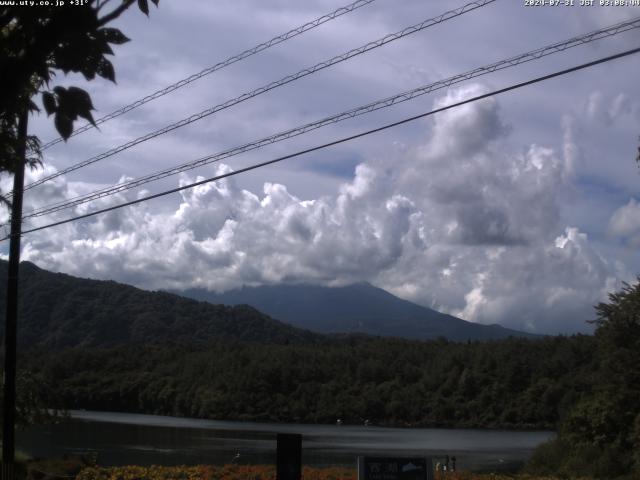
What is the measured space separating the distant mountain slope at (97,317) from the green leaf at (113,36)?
144 metres

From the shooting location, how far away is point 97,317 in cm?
17825

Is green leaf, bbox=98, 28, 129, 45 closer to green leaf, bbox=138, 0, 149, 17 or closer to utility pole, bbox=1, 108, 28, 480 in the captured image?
green leaf, bbox=138, 0, 149, 17

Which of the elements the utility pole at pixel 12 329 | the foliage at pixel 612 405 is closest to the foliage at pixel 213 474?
the utility pole at pixel 12 329

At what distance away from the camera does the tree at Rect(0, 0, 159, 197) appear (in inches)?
169

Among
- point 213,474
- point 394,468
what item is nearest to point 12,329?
point 213,474

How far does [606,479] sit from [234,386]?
269 feet

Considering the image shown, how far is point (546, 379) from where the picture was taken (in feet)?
282

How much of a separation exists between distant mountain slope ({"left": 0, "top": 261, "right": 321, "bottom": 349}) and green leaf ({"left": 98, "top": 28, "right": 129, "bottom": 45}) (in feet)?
474

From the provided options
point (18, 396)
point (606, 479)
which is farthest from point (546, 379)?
point (18, 396)

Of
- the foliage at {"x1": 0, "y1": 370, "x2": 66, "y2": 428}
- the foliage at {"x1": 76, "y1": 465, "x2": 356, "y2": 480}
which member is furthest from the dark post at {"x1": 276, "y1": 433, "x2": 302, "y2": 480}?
the foliage at {"x1": 0, "y1": 370, "x2": 66, "y2": 428}

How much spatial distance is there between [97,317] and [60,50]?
592 ft

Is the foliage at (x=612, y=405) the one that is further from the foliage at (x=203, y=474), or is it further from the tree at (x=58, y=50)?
the tree at (x=58, y=50)

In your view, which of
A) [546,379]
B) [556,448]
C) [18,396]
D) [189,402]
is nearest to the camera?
[18,396]

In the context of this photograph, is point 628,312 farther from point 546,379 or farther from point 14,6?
point 546,379
